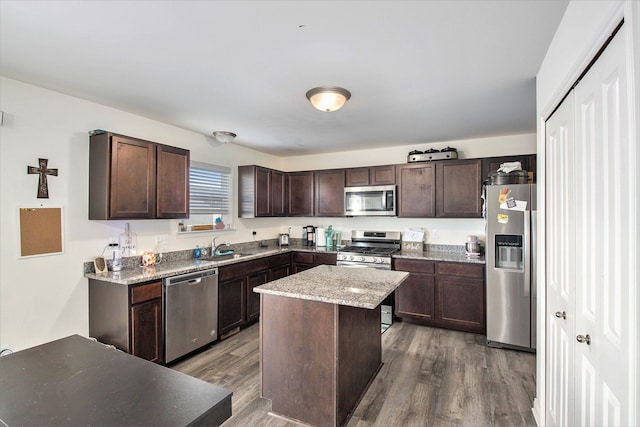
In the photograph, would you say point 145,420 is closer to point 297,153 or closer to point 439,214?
point 439,214

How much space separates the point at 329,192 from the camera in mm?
4980

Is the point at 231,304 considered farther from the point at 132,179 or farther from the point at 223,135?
the point at 223,135

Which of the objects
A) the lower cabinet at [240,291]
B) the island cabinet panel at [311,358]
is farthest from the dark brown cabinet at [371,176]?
the island cabinet panel at [311,358]

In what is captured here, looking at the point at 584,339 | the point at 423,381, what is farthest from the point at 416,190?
the point at 584,339

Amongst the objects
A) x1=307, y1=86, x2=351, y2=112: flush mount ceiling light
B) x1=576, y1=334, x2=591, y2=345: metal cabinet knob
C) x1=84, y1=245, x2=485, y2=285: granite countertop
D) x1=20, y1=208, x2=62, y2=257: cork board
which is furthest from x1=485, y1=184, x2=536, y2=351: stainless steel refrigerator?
x1=20, y1=208, x2=62, y2=257: cork board

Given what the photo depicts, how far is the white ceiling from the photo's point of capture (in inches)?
63.2

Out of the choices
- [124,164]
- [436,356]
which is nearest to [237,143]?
[124,164]

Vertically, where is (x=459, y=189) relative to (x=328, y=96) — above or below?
below

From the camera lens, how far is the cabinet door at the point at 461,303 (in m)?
3.68

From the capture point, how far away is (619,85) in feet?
3.31

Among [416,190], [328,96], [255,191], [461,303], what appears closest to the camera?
[328,96]

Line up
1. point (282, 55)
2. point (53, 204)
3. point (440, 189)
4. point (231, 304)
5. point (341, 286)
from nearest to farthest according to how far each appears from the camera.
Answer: point (282, 55) < point (341, 286) < point (53, 204) < point (231, 304) < point (440, 189)

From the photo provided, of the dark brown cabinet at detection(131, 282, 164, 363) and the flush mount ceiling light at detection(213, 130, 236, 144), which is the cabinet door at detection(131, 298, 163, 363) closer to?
the dark brown cabinet at detection(131, 282, 164, 363)

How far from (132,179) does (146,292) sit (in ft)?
3.48
